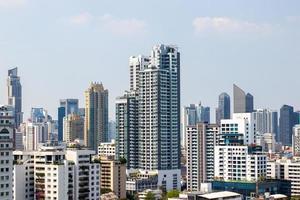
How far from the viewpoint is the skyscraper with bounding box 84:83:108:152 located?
5503 cm

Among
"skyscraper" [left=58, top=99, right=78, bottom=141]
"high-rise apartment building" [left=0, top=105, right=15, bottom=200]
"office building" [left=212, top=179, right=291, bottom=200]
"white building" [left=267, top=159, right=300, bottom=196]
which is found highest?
"skyscraper" [left=58, top=99, right=78, bottom=141]

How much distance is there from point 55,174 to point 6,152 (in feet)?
15.4

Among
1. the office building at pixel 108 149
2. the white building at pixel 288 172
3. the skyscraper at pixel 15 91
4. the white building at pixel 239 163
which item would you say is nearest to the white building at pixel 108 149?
the office building at pixel 108 149

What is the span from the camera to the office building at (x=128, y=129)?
133ft

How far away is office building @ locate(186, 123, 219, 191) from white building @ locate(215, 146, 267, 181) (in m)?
4.50

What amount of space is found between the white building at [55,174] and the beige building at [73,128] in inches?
1232

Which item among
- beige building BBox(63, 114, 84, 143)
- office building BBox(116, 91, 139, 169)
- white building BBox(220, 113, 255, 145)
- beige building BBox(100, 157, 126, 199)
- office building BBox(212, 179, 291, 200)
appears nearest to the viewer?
office building BBox(212, 179, 291, 200)

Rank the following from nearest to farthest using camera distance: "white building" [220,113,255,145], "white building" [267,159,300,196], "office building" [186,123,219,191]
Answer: "white building" [267,159,300,196], "white building" [220,113,255,145], "office building" [186,123,219,191]

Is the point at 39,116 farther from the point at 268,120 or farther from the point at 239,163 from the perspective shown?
the point at 239,163

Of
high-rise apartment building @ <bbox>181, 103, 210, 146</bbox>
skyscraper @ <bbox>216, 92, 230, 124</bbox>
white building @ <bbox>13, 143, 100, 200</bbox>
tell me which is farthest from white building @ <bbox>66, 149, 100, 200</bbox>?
skyscraper @ <bbox>216, 92, 230, 124</bbox>

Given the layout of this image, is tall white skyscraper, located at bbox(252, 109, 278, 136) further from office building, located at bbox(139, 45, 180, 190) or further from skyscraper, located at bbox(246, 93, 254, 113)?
office building, located at bbox(139, 45, 180, 190)

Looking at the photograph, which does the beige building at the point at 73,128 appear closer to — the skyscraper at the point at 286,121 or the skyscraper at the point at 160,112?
the skyscraper at the point at 160,112

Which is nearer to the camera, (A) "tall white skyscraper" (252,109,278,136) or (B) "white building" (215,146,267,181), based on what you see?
(B) "white building" (215,146,267,181)

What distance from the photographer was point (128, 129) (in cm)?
4078
